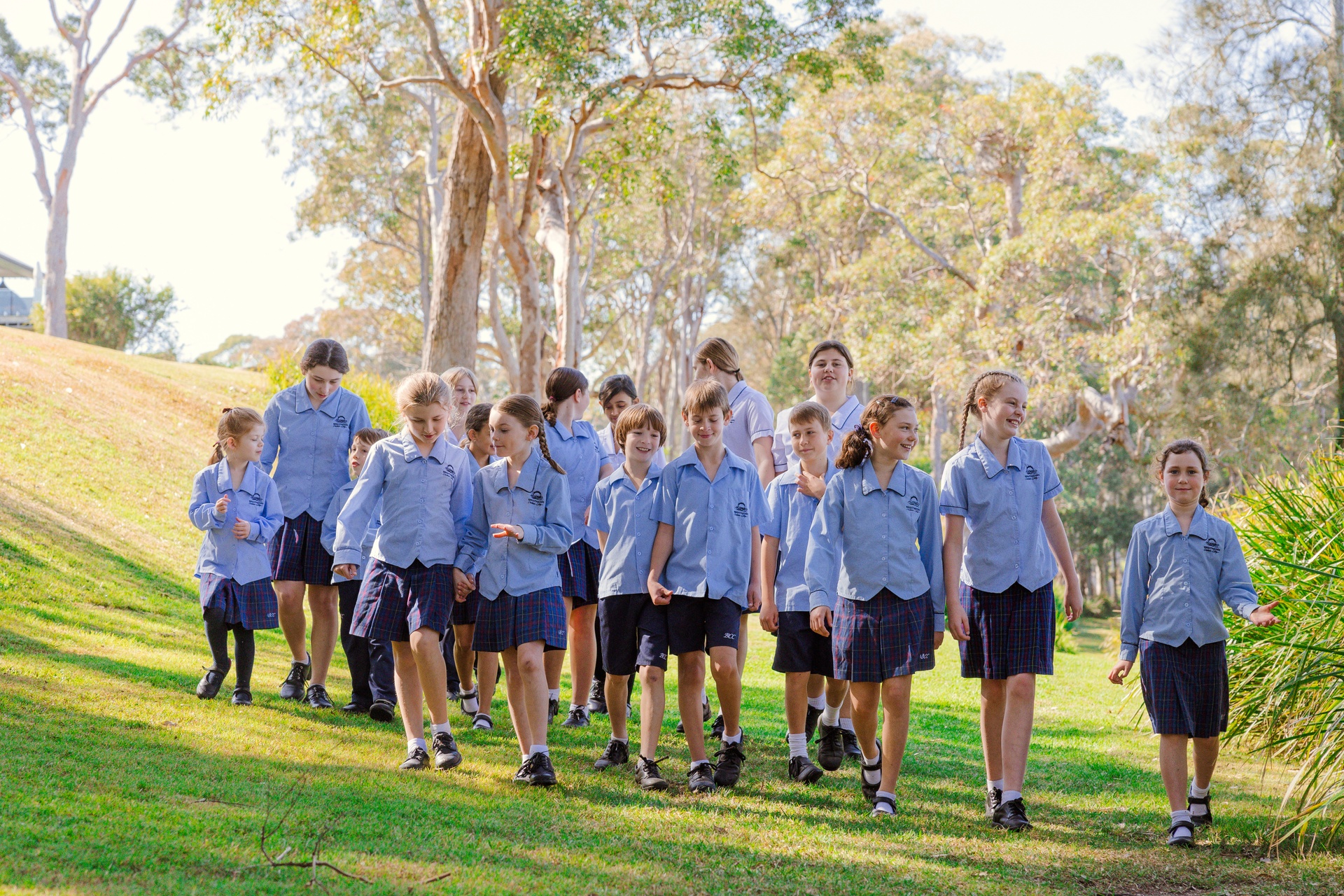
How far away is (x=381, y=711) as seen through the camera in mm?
6086

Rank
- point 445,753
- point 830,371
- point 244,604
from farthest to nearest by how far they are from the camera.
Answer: point 244,604, point 830,371, point 445,753

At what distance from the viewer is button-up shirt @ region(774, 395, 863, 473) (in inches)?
238

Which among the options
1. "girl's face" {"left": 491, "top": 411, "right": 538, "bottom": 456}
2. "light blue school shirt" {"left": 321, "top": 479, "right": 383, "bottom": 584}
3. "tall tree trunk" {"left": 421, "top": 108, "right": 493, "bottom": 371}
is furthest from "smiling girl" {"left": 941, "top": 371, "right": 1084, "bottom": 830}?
"tall tree trunk" {"left": 421, "top": 108, "right": 493, "bottom": 371}

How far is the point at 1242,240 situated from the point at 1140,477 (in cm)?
1352

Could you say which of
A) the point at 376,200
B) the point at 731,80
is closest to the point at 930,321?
the point at 731,80

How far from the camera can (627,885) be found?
3.76 meters

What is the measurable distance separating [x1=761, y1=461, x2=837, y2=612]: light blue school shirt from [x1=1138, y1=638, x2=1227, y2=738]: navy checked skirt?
155 centimetres

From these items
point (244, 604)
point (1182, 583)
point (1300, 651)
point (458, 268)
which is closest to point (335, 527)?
point (244, 604)

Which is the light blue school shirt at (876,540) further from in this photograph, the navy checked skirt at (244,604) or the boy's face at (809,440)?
the navy checked skirt at (244,604)

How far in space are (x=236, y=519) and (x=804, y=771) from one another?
3.20 metres

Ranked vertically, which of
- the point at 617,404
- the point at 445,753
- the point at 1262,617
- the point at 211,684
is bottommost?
the point at 445,753

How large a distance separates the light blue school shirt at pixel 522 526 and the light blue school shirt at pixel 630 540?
0.93 ft

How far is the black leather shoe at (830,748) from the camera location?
19.1ft

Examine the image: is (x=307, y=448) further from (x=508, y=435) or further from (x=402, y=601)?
(x=508, y=435)
